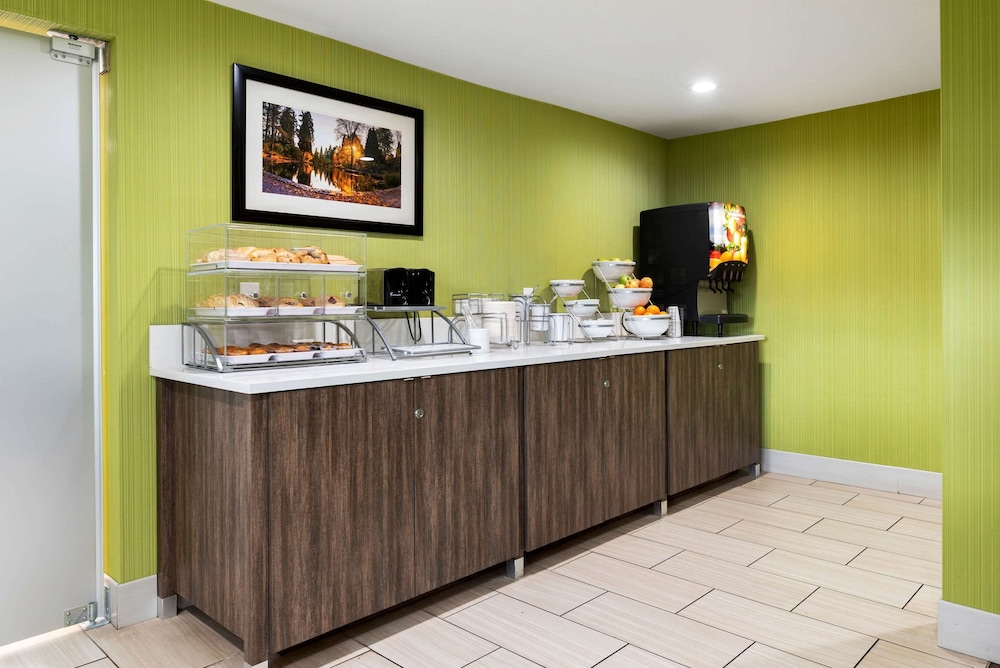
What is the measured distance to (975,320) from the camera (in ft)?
7.38

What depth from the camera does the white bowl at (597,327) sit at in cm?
391

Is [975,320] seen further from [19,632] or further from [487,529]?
[19,632]

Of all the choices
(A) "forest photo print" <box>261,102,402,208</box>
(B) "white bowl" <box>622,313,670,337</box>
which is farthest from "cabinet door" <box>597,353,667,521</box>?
(A) "forest photo print" <box>261,102,402,208</box>

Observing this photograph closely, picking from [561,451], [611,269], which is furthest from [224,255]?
[611,269]

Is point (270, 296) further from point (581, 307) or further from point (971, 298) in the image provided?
point (971, 298)

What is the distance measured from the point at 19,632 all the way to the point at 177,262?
1366 millimetres

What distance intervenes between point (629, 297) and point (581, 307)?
429mm

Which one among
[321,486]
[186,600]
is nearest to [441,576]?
[321,486]

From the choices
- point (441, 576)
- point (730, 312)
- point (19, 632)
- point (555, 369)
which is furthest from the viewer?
point (730, 312)

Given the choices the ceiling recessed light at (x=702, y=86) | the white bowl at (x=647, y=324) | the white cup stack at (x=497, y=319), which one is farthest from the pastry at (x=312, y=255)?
the ceiling recessed light at (x=702, y=86)

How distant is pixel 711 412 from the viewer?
4.04m

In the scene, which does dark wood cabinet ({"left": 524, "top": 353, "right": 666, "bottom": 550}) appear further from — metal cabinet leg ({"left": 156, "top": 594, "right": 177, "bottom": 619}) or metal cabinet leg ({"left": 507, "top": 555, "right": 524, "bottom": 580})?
metal cabinet leg ({"left": 156, "top": 594, "right": 177, "bottom": 619})

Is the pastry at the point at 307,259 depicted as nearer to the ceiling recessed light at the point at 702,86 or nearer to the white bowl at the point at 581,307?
the white bowl at the point at 581,307

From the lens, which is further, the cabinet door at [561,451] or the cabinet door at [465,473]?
the cabinet door at [561,451]
